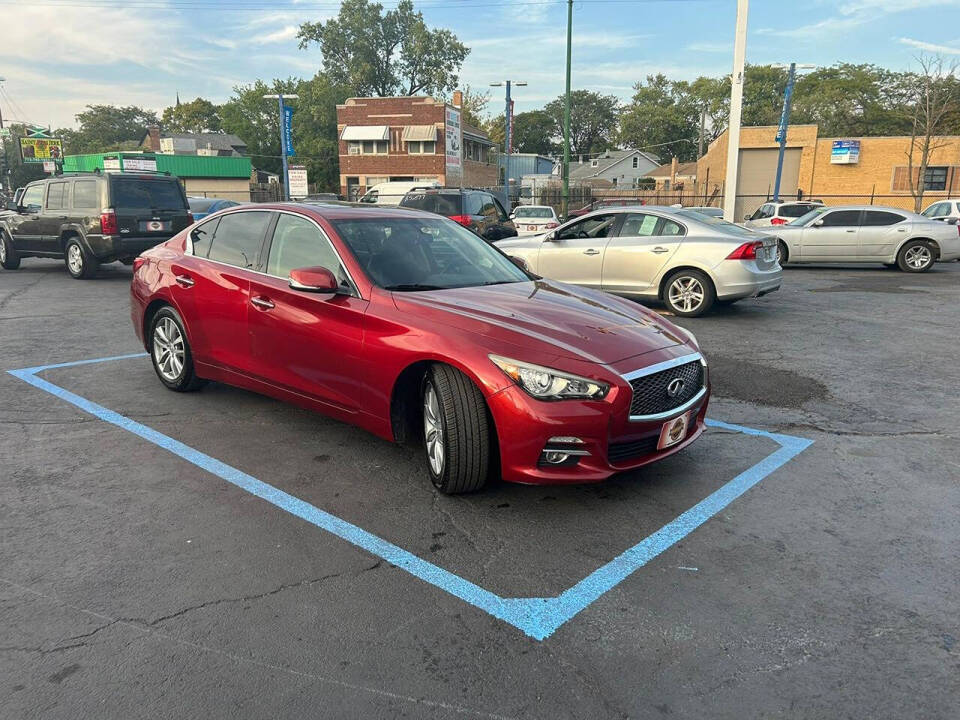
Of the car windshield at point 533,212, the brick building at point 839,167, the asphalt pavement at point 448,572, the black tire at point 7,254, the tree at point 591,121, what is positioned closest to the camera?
the asphalt pavement at point 448,572

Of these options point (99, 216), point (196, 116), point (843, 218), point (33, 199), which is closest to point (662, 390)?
point (99, 216)

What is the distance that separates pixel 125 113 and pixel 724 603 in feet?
435

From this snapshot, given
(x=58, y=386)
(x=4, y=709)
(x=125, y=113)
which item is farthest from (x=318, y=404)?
(x=125, y=113)

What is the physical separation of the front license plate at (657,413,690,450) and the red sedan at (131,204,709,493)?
0.04 ft

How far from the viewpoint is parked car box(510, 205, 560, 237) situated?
2168 centimetres

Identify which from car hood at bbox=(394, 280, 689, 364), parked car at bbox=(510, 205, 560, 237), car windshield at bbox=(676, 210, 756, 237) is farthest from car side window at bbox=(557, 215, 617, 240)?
parked car at bbox=(510, 205, 560, 237)

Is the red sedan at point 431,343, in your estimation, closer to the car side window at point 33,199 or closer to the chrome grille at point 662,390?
the chrome grille at point 662,390

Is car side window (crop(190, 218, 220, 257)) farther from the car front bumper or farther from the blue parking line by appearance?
the car front bumper

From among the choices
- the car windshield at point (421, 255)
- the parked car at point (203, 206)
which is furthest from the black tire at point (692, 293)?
the parked car at point (203, 206)

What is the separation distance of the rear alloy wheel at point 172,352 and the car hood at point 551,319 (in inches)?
92.4

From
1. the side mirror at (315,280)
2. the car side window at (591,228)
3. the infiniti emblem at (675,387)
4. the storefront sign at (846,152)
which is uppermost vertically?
the storefront sign at (846,152)

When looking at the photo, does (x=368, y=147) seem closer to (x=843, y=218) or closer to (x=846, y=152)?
(x=846, y=152)

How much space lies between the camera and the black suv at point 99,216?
12867 millimetres

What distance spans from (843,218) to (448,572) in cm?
1580
